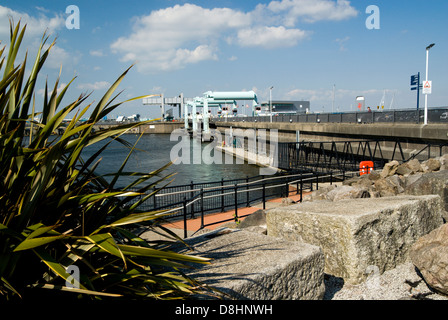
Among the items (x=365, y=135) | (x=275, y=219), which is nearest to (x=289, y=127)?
(x=365, y=135)

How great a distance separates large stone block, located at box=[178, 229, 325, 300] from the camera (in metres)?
2.76

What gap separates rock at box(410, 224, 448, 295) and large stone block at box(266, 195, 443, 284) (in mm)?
344

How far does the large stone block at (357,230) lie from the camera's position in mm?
3867

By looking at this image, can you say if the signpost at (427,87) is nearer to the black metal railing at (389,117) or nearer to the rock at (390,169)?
the black metal railing at (389,117)

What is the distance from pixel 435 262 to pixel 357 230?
785 mm

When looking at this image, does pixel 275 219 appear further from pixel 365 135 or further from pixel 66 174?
pixel 365 135

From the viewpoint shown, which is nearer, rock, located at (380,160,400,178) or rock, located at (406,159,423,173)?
rock, located at (406,159,423,173)

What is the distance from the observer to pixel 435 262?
3.60m

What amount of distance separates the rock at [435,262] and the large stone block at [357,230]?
344 mm
